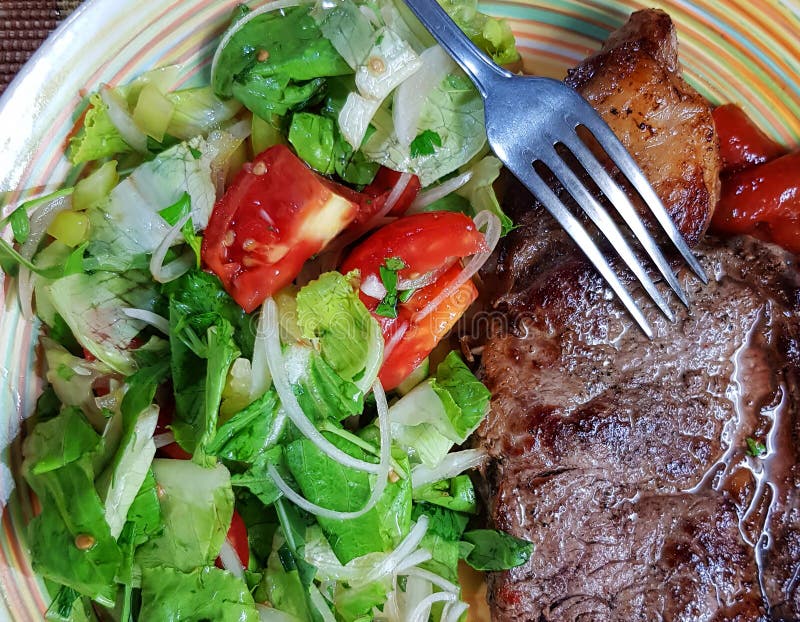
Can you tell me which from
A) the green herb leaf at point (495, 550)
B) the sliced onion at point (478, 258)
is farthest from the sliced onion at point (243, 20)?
the green herb leaf at point (495, 550)

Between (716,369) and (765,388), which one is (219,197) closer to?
(716,369)

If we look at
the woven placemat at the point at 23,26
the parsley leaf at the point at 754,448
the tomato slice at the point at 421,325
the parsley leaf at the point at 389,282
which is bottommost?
the parsley leaf at the point at 754,448

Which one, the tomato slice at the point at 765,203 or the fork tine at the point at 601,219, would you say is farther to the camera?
the tomato slice at the point at 765,203

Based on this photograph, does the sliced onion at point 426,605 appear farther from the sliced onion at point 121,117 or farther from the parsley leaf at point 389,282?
the sliced onion at point 121,117

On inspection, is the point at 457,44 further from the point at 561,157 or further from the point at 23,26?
the point at 23,26

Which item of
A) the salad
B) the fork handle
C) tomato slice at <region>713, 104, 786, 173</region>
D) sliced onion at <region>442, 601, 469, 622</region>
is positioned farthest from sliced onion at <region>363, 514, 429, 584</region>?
tomato slice at <region>713, 104, 786, 173</region>

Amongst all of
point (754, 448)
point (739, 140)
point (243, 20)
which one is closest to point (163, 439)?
point (243, 20)
